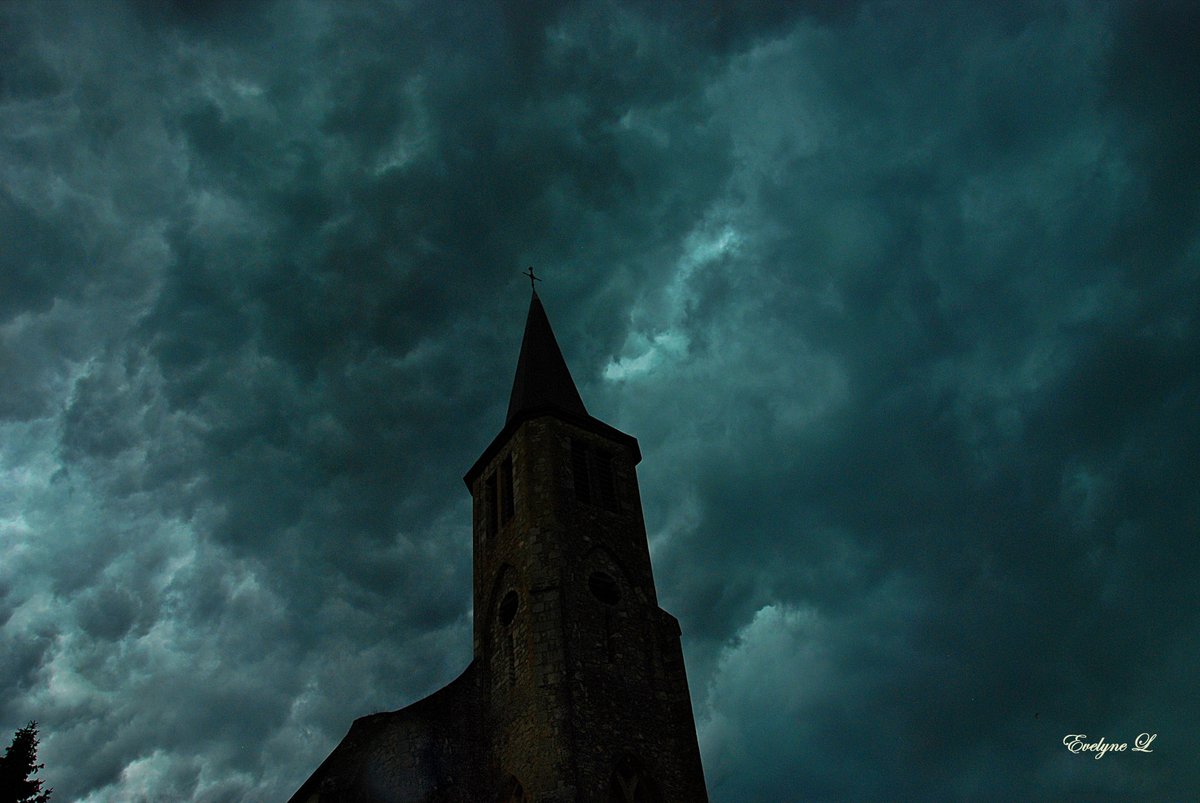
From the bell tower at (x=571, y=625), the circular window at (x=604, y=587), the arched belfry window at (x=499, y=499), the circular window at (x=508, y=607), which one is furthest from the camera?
the arched belfry window at (x=499, y=499)

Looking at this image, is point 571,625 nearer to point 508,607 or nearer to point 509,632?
point 509,632

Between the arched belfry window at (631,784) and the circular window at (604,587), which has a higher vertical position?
the circular window at (604,587)

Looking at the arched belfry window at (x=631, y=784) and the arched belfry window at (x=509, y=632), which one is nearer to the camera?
the arched belfry window at (x=631, y=784)

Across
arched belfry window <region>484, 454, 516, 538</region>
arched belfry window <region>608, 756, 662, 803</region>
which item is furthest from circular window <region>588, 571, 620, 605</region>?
arched belfry window <region>608, 756, 662, 803</region>

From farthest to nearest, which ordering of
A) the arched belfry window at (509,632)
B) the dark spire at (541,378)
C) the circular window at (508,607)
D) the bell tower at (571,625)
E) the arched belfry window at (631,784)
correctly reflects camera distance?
the dark spire at (541,378) → the circular window at (508,607) → the arched belfry window at (509,632) → the bell tower at (571,625) → the arched belfry window at (631,784)

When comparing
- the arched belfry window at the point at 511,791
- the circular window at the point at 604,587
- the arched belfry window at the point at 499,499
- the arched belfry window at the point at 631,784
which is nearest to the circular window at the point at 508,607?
the circular window at the point at 604,587

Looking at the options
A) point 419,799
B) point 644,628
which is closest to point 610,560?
point 644,628

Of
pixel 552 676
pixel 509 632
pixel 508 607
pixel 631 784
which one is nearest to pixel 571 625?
pixel 552 676

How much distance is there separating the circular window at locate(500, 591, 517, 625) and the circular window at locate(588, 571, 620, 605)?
246 centimetres

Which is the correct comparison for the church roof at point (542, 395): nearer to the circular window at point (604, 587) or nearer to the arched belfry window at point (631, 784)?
the circular window at point (604, 587)

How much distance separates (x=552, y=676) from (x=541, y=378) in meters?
12.2

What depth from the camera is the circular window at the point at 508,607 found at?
83.3ft

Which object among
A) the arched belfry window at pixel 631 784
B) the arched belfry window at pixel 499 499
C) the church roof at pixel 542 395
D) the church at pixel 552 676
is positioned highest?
the church roof at pixel 542 395

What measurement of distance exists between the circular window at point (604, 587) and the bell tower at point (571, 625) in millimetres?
43
